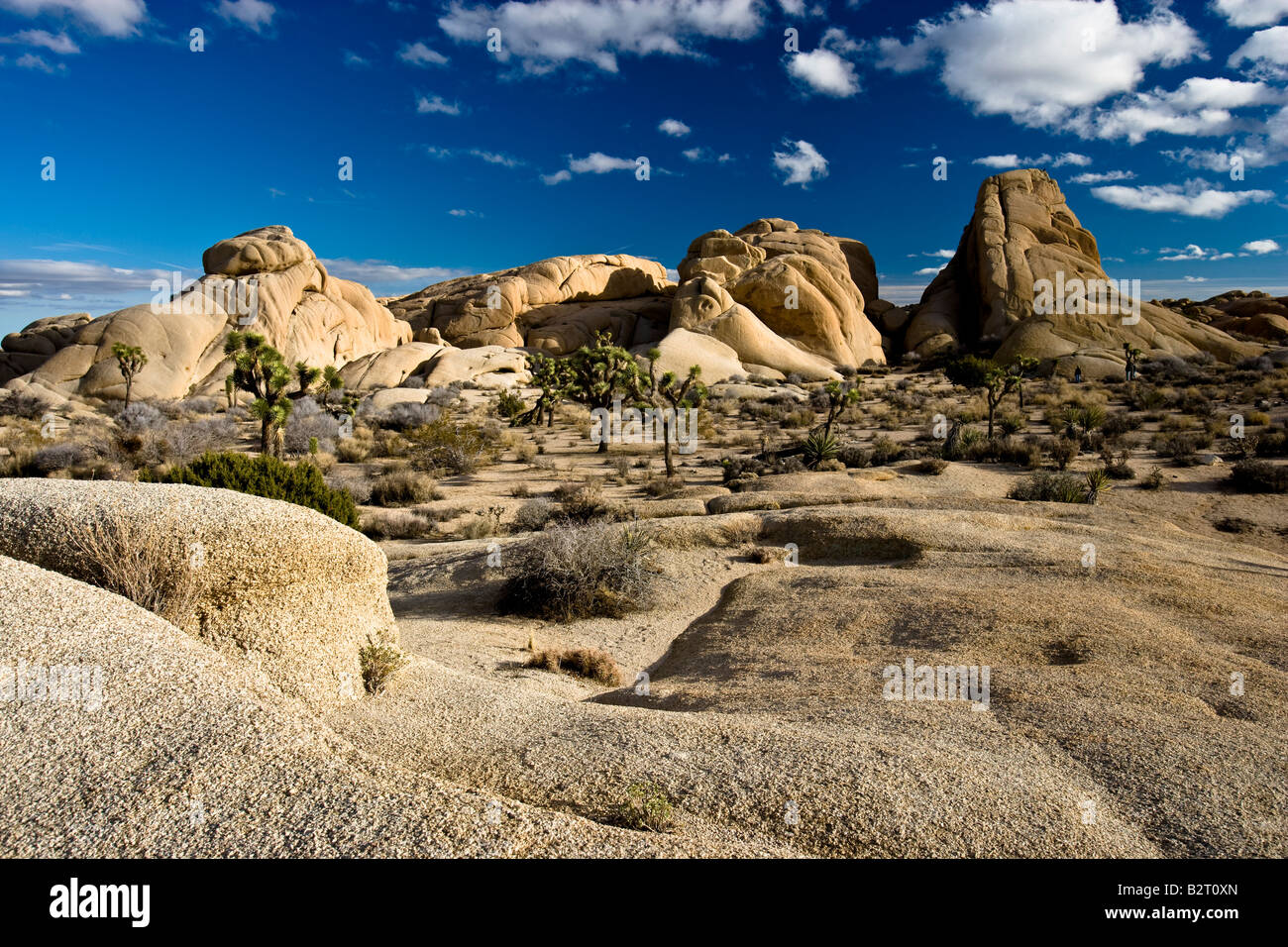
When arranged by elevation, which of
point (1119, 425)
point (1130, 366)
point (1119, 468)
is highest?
point (1130, 366)

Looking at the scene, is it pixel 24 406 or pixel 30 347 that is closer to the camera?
pixel 24 406

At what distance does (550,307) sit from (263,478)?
51793 mm

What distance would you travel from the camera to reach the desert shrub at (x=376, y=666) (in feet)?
16.5

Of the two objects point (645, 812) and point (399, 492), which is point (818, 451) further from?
point (645, 812)

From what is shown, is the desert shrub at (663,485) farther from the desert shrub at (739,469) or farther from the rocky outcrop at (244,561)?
the rocky outcrop at (244,561)

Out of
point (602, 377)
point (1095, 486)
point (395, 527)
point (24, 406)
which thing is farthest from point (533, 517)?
point (24, 406)

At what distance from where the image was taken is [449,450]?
22.1m

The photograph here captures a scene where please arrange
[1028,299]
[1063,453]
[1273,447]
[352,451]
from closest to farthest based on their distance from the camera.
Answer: [1273,447]
[1063,453]
[352,451]
[1028,299]

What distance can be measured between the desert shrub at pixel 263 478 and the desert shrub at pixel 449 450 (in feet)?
31.9

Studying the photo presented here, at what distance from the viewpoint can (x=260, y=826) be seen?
2539mm

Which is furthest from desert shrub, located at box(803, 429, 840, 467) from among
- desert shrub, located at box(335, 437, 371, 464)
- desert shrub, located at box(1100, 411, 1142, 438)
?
desert shrub, located at box(335, 437, 371, 464)
